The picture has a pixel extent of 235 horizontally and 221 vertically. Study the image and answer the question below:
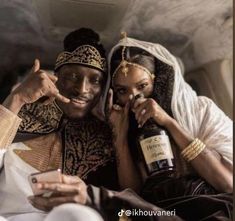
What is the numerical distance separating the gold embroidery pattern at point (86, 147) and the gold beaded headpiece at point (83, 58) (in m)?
0.14

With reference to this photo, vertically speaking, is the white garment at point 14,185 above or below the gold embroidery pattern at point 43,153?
below

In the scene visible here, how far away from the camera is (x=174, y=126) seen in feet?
3.59

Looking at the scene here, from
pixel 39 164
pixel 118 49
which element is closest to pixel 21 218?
pixel 39 164

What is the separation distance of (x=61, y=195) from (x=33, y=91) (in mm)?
258

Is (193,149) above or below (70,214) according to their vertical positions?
above

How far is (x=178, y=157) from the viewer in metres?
1.07

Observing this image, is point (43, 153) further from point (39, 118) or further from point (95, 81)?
point (95, 81)

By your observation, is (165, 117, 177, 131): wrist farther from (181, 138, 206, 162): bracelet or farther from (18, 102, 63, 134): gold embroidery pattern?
(18, 102, 63, 134): gold embroidery pattern

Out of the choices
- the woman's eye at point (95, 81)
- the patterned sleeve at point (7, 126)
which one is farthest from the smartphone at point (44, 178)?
the woman's eye at point (95, 81)

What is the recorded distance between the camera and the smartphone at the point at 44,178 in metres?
0.96

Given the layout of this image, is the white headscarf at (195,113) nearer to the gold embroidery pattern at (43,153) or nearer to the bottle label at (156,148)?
the bottle label at (156,148)

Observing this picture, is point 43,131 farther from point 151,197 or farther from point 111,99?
point 151,197

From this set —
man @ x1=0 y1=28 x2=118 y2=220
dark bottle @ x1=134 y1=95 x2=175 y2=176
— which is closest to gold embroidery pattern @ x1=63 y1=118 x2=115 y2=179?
man @ x1=0 y1=28 x2=118 y2=220

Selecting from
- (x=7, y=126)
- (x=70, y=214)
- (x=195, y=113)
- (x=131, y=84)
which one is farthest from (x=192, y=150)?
(x=7, y=126)
